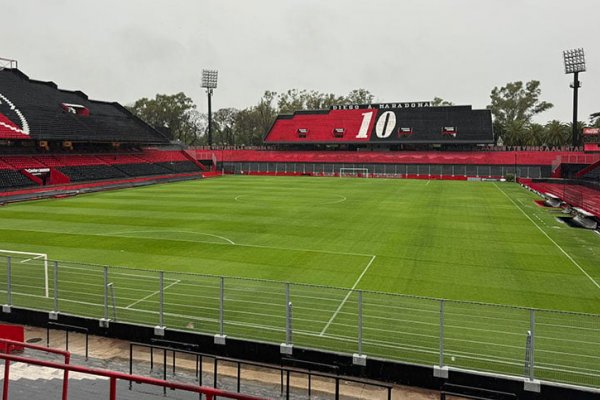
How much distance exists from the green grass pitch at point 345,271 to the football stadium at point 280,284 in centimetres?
10

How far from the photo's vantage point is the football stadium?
1004 cm

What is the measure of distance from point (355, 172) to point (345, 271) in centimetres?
5940

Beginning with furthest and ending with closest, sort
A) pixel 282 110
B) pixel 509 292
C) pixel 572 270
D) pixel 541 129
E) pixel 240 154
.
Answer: pixel 282 110, pixel 541 129, pixel 240 154, pixel 572 270, pixel 509 292

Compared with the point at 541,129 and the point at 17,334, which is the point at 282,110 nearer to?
the point at 541,129

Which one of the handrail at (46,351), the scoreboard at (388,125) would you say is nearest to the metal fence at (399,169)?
the scoreboard at (388,125)

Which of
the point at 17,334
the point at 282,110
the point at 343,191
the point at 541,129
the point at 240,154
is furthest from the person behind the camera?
the point at 282,110

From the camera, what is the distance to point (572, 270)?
19.0 metres

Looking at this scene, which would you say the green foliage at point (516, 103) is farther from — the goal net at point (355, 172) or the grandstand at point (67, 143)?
the grandstand at point (67, 143)

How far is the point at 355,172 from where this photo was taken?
77.0 meters

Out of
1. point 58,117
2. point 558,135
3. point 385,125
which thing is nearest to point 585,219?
point 58,117

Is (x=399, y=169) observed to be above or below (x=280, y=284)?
above

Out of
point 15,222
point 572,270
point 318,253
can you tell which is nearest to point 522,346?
point 572,270

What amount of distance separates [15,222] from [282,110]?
102 metres

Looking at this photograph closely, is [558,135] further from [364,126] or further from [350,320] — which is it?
[350,320]
